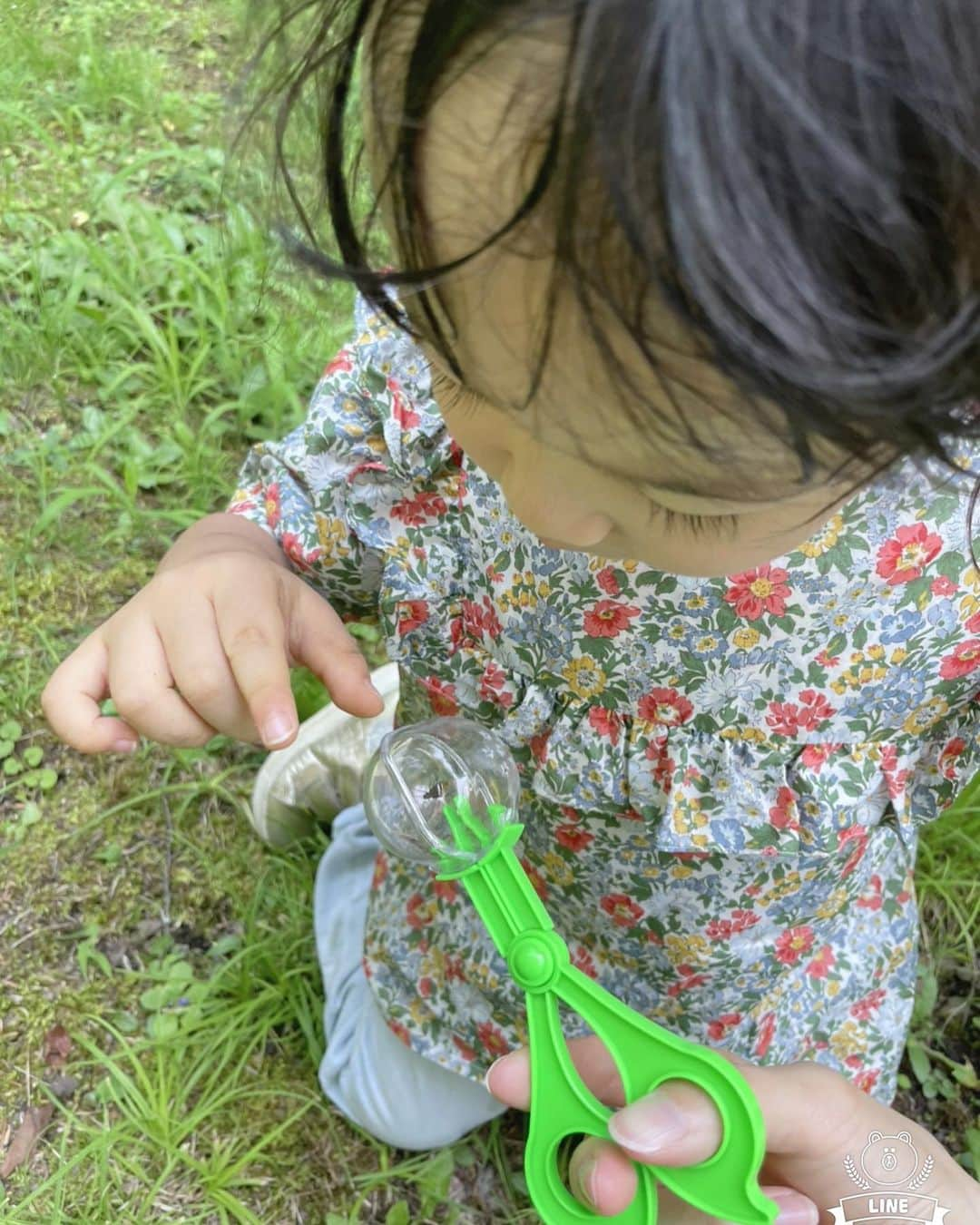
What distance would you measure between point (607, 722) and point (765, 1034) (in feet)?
1.53

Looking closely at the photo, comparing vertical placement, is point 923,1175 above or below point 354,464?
below

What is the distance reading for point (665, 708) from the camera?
898 millimetres

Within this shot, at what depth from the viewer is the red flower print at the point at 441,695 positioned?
1.04 meters

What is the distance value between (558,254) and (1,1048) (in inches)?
49.4

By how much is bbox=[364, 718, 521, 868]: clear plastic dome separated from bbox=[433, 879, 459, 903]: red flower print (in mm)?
360

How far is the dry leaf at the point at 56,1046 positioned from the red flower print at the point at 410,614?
0.72 m

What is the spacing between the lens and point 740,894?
3.21ft

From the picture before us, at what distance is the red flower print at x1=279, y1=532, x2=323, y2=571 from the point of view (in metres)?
1.02

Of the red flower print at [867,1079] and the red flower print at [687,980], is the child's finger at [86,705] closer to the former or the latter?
the red flower print at [687,980]

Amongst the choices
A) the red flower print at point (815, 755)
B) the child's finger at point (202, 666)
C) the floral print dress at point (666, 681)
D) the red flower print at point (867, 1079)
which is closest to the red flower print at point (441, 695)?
the floral print dress at point (666, 681)

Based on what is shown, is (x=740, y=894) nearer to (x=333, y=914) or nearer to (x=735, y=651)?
(x=735, y=651)

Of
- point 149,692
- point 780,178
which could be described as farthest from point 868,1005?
point 780,178

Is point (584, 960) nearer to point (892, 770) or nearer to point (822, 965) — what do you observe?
point (822, 965)

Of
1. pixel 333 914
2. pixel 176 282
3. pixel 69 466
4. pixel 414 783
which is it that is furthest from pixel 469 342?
pixel 176 282
